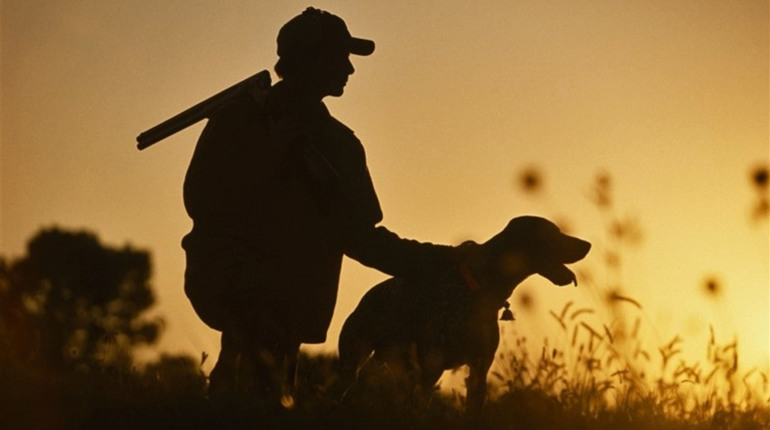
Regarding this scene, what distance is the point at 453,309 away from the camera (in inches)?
481

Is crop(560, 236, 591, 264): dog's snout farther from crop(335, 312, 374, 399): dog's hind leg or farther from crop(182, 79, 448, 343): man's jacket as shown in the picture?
crop(182, 79, 448, 343): man's jacket

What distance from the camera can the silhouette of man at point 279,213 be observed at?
892 centimetres

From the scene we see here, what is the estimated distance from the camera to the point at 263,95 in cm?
908

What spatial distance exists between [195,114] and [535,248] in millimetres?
4230

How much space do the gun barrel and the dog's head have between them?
3933 millimetres

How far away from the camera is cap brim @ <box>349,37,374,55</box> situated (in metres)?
9.26

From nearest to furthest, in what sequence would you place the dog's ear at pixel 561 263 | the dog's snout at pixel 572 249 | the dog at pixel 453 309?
1. the dog at pixel 453 309
2. the dog's ear at pixel 561 263
3. the dog's snout at pixel 572 249

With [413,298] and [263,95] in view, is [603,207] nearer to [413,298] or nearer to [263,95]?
[263,95]

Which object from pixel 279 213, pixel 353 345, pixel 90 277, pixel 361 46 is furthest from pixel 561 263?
pixel 90 277

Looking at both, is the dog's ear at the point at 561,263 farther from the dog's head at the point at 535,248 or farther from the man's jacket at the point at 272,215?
the man's jacket at the point at 272,215

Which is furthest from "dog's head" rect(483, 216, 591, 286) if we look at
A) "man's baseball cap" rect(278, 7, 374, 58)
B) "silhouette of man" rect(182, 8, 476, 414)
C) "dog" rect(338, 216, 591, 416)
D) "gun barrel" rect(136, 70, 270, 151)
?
"gun barrel" rect(136, 70, 270, 151)

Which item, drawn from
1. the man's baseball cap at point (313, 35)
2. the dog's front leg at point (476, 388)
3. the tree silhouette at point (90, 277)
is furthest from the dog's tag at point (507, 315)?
the tree silhouette at point (90, 277)

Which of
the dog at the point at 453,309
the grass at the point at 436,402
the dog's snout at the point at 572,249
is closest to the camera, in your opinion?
the grass at the point at 436,402

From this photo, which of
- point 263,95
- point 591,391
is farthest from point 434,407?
point 263,95
